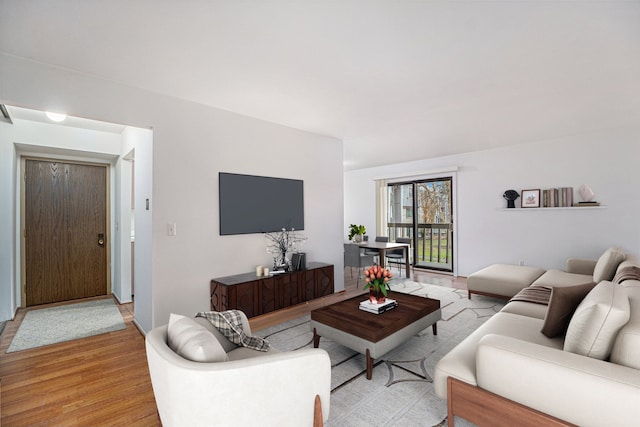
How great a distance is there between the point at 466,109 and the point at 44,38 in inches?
157

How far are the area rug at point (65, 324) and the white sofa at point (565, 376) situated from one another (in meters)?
3.63

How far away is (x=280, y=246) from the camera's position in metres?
3.99

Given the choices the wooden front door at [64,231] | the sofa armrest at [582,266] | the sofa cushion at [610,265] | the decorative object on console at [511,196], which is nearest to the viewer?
the sofa cushion at [610,265]

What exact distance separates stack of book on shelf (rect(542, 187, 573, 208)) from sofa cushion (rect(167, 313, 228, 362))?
5.60 m

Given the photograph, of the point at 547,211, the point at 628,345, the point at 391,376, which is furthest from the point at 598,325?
the point at 547,211

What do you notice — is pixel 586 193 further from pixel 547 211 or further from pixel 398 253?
pixel 398 253

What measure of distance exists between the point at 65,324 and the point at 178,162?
94.8 inches

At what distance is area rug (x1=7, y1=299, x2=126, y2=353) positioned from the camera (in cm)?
308

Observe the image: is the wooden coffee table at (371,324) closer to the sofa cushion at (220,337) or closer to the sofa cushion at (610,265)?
the sofa cushion at (220,337)

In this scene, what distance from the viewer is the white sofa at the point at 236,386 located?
3.98 ft

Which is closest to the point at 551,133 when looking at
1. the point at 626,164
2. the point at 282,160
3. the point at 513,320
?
the point at 626,164

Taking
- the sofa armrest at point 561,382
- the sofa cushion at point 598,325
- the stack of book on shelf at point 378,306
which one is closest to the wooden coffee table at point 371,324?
the stack of book on shelf at point 378,306

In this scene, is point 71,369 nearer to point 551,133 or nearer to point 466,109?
point 466,109

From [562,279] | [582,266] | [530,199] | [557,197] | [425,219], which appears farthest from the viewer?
[425,219]
